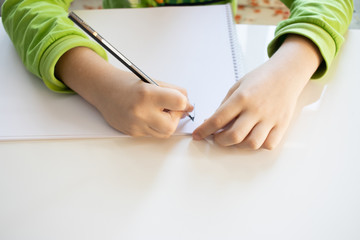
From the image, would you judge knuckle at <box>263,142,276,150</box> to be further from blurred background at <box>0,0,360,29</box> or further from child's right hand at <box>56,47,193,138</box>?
blurred background at <box>0,0,360,29</box>

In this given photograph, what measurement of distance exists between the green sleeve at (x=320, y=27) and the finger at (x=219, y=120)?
0.61ft

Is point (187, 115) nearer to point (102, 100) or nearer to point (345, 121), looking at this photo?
point (102, 100)

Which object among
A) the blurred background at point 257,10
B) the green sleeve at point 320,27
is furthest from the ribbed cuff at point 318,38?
the blurred background at point 257,10

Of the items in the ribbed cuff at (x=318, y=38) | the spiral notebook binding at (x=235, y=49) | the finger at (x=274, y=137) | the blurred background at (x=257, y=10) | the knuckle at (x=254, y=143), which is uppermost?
the blurred background at (x=257, y=10)

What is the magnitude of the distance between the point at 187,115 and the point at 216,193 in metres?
0.14

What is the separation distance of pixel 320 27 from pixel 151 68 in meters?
0.30

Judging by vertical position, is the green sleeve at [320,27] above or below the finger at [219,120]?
above

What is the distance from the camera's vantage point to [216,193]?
1.30 ft

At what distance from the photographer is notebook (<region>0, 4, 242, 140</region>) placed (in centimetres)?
47

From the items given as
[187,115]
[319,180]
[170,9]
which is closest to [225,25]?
[170,9]

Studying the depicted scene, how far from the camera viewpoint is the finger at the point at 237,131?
432mm

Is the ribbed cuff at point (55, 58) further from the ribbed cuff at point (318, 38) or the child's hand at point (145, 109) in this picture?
the ribbed cuff at point (318, 38)

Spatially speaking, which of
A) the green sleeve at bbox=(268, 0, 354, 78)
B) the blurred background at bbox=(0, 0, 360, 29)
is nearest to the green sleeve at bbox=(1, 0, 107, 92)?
the green sleeve at bbox=(268, 0, 354, 78)

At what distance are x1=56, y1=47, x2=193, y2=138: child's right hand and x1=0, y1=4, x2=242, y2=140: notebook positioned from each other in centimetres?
2
